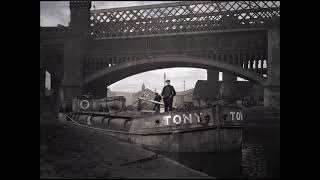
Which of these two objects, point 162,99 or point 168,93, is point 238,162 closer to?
point 168,93

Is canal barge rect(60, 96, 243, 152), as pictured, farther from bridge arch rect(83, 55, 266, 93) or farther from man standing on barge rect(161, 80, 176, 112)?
bridge arch rect(83, 55, 266, 93)

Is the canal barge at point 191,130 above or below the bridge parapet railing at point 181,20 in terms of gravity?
below

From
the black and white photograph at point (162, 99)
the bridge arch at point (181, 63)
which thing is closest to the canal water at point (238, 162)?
the black and white photograph at point (162, 99)

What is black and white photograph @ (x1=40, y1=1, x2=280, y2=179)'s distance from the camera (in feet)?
31.2

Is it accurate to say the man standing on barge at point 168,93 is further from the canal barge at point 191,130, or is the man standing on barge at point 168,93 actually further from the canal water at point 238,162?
the canal water at point 238,162

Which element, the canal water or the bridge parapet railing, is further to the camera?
the bridge parapet railing

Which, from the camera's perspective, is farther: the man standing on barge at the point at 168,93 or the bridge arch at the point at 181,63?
the bridge arch at the point at 181,63

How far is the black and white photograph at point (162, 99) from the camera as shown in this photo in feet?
31.2

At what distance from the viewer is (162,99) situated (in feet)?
86.6

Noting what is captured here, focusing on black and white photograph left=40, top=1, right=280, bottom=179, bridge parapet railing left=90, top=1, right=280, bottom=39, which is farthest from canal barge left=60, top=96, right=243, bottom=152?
bridge parapet railing left=90, top=1, right=280, bottom=39
